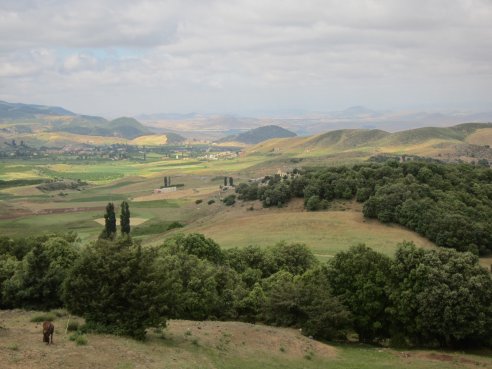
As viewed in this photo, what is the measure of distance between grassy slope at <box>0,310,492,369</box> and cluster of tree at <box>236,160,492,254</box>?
146 feet

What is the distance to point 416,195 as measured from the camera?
315 feet

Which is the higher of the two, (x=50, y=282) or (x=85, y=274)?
(x=85, y=274)

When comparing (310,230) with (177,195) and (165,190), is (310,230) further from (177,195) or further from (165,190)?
(165,190)

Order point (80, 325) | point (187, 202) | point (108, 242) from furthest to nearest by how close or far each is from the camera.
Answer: point (187, 202) → point (108, 242) → point (80, 325)

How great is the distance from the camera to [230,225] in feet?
344

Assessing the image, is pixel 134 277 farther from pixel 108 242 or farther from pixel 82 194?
pixel 82 194

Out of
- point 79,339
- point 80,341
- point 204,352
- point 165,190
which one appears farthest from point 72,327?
point 165,190

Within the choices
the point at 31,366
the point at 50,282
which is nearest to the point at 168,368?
the point at 31,366

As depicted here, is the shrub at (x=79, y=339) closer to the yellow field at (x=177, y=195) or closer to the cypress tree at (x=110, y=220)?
the cypress tree at (x=110, y=220)

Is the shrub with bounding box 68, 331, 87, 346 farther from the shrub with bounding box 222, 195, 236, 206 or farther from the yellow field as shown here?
the yellow field

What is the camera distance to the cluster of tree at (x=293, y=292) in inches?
1353

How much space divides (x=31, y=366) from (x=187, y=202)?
426ft

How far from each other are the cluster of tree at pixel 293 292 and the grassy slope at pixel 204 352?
227 cm

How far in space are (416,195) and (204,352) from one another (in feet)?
237
